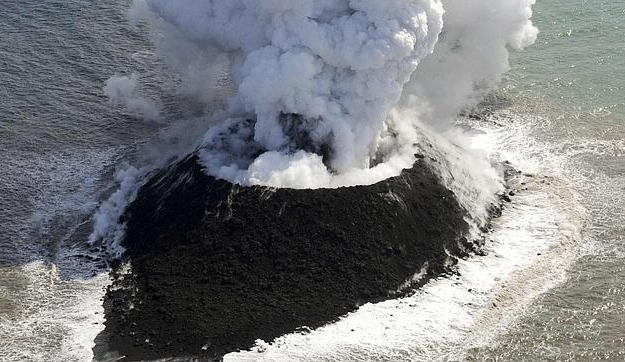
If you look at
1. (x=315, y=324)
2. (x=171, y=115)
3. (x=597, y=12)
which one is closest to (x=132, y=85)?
(x=171, y=115)

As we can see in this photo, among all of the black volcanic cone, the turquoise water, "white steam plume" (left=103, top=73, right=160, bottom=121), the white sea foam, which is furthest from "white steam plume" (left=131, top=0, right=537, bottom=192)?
the turquoise water

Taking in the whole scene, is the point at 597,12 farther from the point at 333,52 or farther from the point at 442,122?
the point at 333,52

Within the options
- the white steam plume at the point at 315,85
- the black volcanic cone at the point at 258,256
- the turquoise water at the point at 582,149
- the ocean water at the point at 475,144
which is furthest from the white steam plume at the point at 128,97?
the turquoise water at the point at 582,149

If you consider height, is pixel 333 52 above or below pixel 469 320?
above

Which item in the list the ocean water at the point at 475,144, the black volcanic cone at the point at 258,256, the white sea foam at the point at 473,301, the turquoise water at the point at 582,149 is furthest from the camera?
the turquoise water at the point at 582,149

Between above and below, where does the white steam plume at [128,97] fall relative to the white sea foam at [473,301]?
above

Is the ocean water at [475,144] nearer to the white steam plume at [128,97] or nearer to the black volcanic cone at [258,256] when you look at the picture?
the white steam plume at [128,97]

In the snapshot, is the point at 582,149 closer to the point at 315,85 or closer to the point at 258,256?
the point at 315,85
